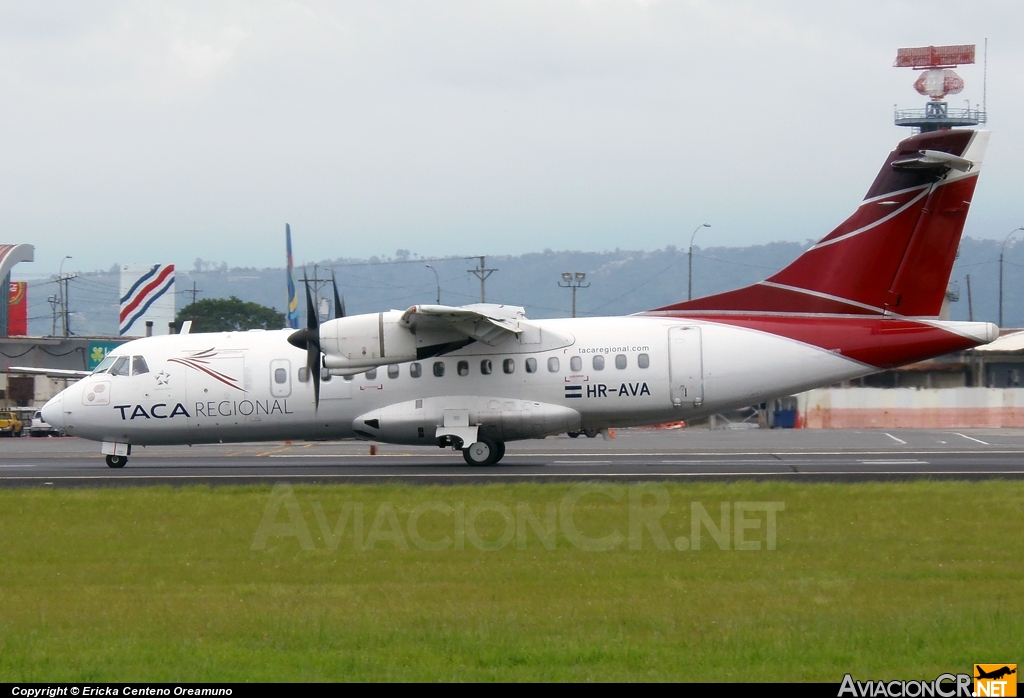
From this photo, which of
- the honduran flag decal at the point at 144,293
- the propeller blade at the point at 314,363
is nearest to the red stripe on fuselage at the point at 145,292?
the honduran flag decal at the point at 144,293

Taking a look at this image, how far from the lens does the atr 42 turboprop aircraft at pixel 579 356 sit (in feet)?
75.4

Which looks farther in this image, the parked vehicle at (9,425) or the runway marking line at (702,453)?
the parked vehicle at (9,425)

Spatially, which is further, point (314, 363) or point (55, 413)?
point (55, 413)

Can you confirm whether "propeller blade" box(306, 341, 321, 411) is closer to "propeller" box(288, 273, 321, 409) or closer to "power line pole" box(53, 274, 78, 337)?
"propeller" box(288, 273, 321, 409)

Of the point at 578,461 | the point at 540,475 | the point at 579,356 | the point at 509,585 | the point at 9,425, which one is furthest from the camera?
the point at 9,425

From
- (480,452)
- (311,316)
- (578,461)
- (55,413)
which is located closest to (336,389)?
(311,316)

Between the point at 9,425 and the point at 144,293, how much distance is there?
1482 cm

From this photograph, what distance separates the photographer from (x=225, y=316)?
279ft

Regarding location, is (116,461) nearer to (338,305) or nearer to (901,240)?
(338,305)

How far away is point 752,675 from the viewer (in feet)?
26.0

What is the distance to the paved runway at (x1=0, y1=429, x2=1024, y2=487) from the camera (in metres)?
22.5

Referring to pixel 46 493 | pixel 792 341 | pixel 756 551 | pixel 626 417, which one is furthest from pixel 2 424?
pixel 756 551

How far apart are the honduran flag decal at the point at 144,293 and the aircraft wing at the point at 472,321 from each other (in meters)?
43.2

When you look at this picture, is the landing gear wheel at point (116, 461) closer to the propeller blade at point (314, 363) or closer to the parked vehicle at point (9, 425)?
the propeller blade at point (314, 363)
